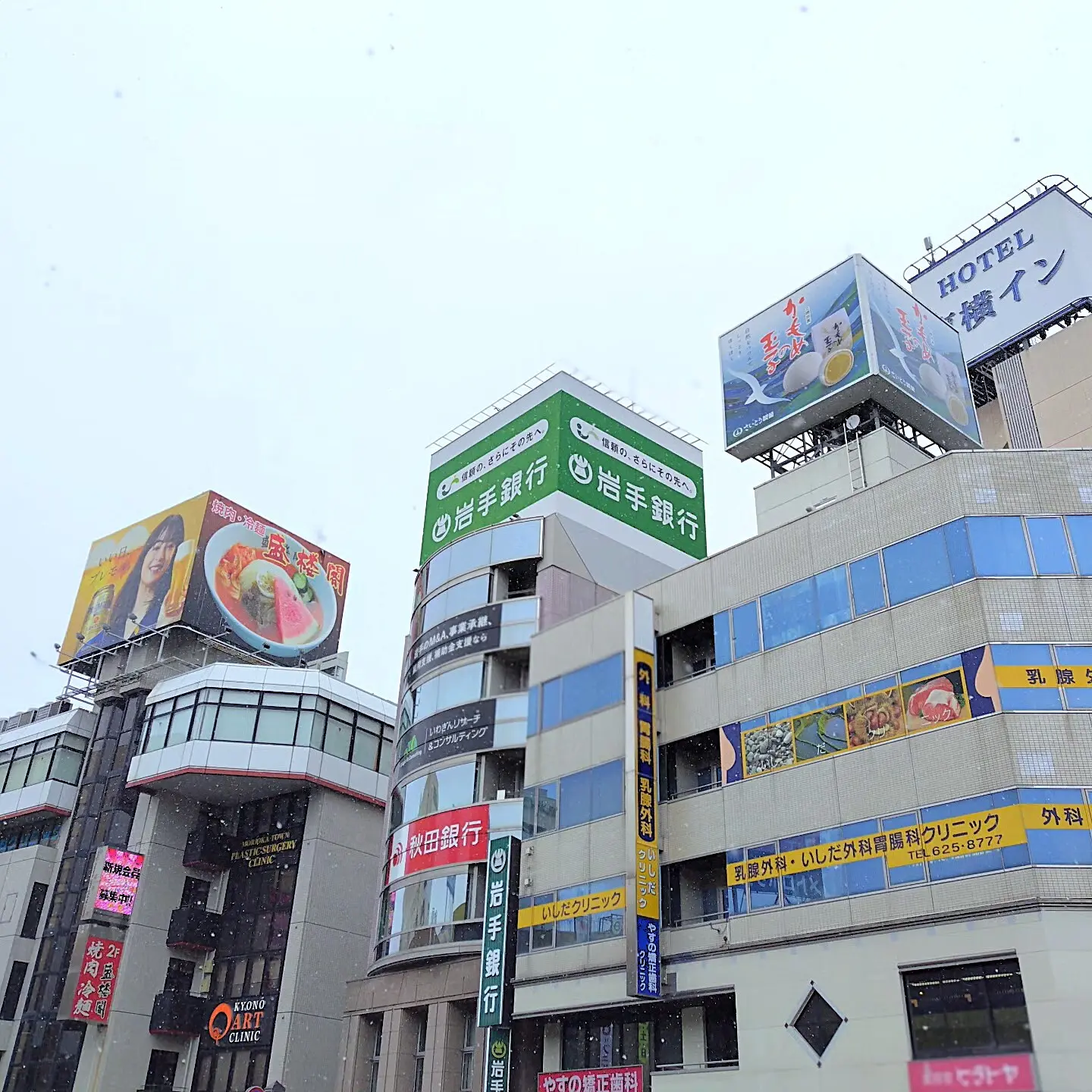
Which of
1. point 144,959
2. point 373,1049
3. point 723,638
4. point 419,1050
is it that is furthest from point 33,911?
point 723,638

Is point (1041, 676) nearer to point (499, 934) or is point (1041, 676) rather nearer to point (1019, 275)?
point (499, 934)

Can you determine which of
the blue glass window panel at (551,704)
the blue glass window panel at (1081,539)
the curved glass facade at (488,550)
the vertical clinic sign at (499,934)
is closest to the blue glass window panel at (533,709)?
the blue glass window panel at (551,704)

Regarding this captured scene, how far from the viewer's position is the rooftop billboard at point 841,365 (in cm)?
A: 4434

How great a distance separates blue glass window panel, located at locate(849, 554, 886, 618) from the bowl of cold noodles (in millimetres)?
45781

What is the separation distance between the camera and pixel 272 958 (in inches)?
2104

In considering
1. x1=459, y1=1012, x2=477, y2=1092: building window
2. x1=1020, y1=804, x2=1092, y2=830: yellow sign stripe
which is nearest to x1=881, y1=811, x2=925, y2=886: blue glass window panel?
x1=1020, y1=804, x2=1092, y2=830: yellow sign stripe

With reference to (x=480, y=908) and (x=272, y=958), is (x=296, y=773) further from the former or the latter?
(x=480, y=908)

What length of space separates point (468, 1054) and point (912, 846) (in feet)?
62.3

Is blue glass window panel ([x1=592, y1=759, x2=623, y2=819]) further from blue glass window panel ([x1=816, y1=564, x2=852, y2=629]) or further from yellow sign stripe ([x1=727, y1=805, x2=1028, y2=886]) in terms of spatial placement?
blue glass window panel ([x1=816, y1=564, x2=852, y2=629])

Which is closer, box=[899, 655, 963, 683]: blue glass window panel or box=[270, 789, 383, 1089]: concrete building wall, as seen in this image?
box=[899, 655, 963, 683]: blue glass window panel

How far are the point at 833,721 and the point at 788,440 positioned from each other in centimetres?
2034

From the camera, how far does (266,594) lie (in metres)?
70.1

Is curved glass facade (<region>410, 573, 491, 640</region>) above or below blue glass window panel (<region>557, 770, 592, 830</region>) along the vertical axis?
above

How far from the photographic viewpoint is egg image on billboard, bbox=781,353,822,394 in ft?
150
